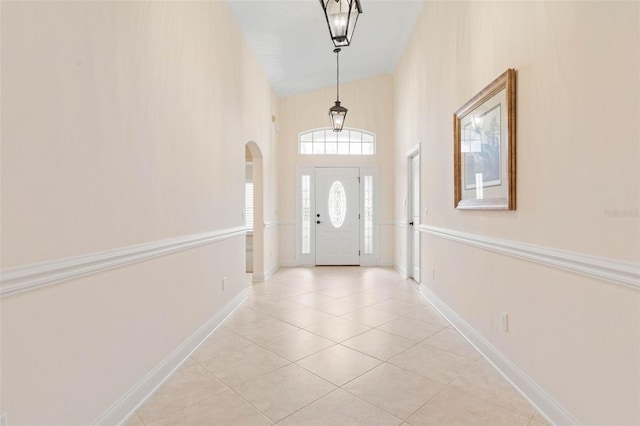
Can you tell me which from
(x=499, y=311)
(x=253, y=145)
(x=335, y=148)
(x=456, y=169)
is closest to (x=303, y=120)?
(x=335, y=148)

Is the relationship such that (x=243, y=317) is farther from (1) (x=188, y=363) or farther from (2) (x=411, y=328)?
(2) (x=411, y=328)

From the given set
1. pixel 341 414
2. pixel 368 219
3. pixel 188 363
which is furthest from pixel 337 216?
pixel 341 414

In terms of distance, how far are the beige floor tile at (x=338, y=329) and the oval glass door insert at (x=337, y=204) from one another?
12.4ft

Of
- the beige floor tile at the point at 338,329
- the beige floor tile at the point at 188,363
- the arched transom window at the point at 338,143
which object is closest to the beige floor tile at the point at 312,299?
the beige floor tile at the point at 338,329

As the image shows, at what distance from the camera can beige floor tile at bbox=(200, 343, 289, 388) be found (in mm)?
2513

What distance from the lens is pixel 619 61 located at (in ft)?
5.08

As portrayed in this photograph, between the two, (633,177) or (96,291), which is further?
(96,291)

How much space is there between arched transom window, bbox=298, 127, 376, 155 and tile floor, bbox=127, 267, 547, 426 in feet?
13.2

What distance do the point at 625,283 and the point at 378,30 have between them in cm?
491

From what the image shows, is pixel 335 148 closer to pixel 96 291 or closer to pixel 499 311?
pixel 499 311

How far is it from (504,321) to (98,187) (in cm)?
272

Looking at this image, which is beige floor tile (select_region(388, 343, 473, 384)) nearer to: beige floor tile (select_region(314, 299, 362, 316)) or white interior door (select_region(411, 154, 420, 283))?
beige floor tile (select_region(314, 299, 362, 316))

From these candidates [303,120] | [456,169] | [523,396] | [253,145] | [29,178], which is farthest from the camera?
[303,120]

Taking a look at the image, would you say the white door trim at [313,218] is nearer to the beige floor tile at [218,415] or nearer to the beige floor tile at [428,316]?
the beige floor tile at [428,316]
